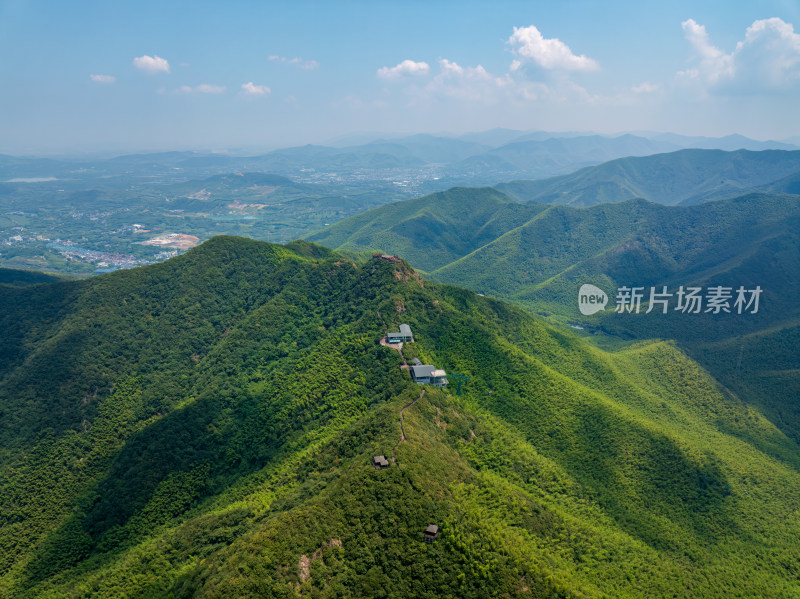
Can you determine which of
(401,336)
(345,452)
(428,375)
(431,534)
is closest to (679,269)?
(401,336)

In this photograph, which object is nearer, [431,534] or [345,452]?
[431,534]

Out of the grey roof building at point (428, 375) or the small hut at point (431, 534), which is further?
the grey roof building at point (428, 375)

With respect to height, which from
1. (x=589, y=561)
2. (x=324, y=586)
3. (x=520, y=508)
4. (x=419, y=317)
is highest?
(x=419, y=317)

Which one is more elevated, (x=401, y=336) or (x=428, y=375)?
(x=401, y=336)

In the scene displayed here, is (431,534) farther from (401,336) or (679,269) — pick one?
(679,269)

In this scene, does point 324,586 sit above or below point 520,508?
above

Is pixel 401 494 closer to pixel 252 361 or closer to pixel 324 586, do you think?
pixel 324 586

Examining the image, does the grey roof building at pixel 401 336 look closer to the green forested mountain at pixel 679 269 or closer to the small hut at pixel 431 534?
the small hut at pixel 431 534

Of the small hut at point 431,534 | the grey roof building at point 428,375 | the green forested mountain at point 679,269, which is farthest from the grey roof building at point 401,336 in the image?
the green forested mountain at point 679,269

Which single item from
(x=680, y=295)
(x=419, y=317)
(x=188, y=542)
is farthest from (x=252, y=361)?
(x=680, y=295)
